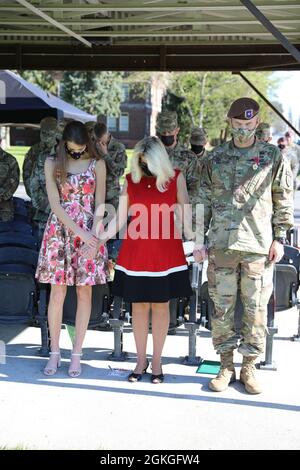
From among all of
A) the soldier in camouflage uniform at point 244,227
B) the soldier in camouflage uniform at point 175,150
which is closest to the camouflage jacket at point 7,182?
the soldier in camouflage uniform at point 175,150

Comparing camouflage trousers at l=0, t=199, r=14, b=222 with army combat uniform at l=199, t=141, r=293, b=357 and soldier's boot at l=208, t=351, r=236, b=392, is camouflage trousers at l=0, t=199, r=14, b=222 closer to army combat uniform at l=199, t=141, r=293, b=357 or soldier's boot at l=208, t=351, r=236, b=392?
army combat uniform at l=199, t=141, r=293, b=357

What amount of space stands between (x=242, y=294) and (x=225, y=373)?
56cm

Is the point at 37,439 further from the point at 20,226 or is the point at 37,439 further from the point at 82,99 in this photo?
the point at 82,99

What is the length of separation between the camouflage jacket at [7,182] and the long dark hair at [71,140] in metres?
2.80

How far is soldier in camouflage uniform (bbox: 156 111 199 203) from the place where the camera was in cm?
583

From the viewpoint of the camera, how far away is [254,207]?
4.27 metres

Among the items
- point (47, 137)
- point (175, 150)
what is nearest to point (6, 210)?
point (47, 137)

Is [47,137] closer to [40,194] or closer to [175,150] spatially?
[40,194]

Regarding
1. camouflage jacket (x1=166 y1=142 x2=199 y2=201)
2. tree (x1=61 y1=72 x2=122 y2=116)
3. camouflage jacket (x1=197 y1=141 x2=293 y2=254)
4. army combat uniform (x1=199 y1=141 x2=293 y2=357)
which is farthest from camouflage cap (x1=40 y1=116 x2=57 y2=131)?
tree (x1=61 y1=72 x2=122 y2=116)

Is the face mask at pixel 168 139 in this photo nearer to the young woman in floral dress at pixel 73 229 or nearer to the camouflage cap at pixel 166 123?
the camouflage cap at pixel 166 123

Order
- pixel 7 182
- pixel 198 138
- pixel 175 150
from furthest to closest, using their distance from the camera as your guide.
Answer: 1. pixel 198 138
2. pixel 7 182
3. pixel 175 150

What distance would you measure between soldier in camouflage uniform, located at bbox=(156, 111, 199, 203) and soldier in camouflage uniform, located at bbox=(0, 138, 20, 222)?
1.91 meters

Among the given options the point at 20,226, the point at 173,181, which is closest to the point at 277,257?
the point at 173,181

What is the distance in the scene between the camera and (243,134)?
166 inches
